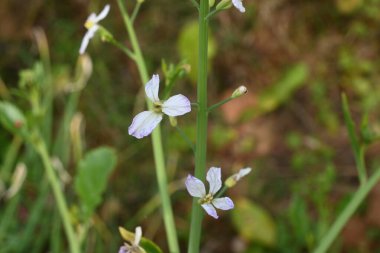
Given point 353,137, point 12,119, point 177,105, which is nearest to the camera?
point 177,105

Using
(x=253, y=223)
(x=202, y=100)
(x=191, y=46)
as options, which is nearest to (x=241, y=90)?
(x=202, y=100)

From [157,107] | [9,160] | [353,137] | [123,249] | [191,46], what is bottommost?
[191,46]

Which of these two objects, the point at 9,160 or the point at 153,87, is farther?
the point at 9,160

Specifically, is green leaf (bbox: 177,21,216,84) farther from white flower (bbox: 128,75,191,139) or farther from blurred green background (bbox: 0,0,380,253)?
white flower (bbox: 128,75,191,139)

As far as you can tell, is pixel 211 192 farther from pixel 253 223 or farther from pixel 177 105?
pixel 253 223

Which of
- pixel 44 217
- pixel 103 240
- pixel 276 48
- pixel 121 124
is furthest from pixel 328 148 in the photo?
pixel 44 217

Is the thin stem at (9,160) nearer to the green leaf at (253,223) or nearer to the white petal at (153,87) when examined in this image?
the green leaf at (253,223)

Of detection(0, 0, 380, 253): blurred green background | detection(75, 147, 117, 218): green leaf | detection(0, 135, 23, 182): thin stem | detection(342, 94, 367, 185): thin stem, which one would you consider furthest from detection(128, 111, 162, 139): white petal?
detection(0, 135, 23, 182): thin stem
